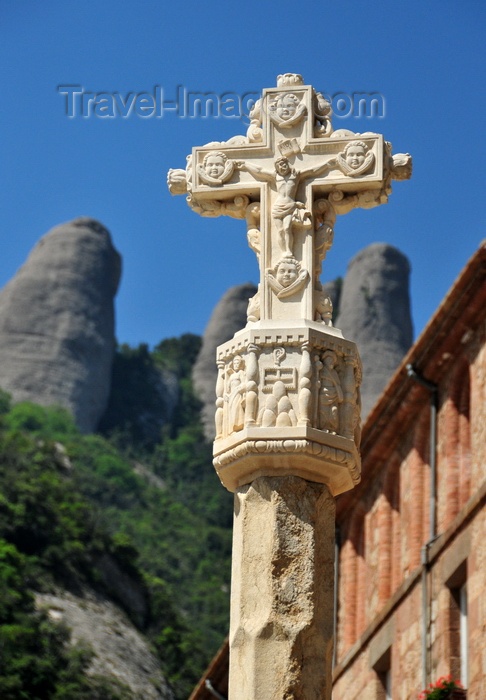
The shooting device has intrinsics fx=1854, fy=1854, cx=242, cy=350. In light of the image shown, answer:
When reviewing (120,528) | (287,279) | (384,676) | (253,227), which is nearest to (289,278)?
(287,279)

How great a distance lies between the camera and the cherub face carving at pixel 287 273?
31.0 ft

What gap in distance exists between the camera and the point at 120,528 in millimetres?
89375

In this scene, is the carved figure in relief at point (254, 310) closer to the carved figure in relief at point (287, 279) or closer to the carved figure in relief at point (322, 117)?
the carved figure in relief at point (287, 279)

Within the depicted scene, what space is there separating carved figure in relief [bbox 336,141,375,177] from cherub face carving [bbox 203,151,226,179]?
617 millimetres

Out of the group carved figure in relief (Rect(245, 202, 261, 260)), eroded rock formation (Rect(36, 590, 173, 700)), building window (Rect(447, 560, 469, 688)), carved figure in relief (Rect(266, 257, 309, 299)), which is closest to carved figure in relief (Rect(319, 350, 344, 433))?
carved figure in relief (Rect(266, 257, 309, 299))

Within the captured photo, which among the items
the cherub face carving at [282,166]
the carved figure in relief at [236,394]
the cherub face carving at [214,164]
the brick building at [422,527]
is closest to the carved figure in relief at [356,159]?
the cherub face carving at [282,166]

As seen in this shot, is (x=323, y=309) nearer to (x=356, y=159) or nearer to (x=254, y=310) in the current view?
(x=254, y=310)

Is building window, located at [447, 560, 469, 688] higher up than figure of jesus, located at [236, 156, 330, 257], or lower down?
higher up

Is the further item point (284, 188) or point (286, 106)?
point (286, 106)

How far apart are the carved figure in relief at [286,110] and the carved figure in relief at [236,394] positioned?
1439mm

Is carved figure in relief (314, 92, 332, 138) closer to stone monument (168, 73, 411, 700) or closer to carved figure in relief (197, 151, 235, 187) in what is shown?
stone monument (168, 73, 411, 700)

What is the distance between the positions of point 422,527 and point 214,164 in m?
14.7

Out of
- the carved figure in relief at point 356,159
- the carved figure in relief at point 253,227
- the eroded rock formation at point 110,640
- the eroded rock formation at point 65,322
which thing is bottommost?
the carved figure in relief at point 253,227

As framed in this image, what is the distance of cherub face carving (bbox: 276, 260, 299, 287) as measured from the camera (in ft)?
31.0
